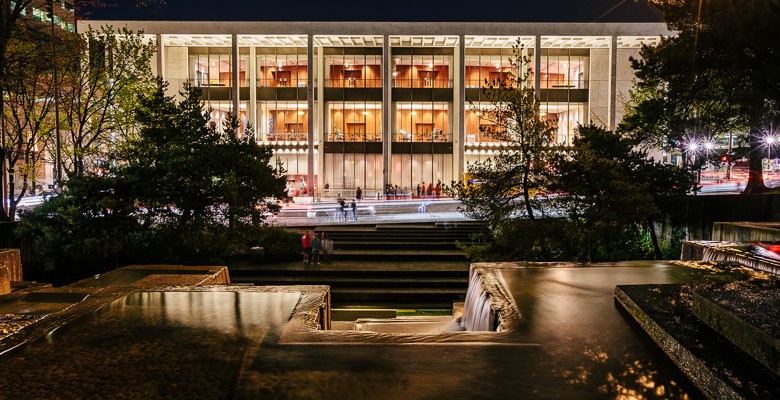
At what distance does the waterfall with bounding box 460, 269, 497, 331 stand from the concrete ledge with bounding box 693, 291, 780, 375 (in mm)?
2264

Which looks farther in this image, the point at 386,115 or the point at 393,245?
the point at 386,115

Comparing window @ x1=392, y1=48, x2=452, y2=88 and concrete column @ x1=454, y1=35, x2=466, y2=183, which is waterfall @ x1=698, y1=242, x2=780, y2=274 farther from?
window @ x1=392, y1=48, x2=452, y2=88

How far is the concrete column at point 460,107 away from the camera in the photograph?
4126 centimetres

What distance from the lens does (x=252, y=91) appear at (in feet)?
141

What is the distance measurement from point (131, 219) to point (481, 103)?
3235 centimetres

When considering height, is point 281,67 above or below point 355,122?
above

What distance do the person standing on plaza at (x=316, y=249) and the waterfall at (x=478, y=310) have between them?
9.52 m

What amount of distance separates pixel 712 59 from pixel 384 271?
37.8 feet

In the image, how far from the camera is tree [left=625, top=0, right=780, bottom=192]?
12.2 m

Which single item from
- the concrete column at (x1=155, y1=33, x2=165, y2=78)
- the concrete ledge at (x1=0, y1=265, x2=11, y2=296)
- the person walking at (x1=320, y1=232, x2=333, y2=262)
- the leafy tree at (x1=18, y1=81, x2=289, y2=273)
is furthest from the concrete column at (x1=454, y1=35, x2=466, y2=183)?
the concrete ledge at (x1=0, y1=265, x2=11, y2=296)

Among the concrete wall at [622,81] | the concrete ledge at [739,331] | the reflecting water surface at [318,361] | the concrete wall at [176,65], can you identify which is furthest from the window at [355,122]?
the concrete ledge at [739,331]

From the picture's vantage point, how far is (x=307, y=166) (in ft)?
140

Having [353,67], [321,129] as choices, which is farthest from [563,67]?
[321,129]

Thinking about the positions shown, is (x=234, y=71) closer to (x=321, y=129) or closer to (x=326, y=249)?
(x=321, y=129)
